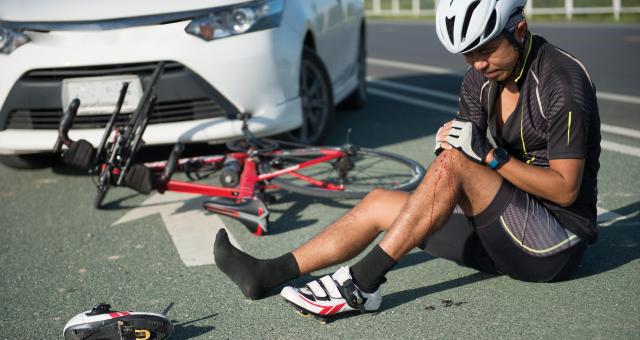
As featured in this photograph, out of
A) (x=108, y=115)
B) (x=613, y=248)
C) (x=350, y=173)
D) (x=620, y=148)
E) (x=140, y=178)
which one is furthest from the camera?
(x=620, y=148)

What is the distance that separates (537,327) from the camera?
3707 millimetres

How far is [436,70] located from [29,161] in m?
6.75

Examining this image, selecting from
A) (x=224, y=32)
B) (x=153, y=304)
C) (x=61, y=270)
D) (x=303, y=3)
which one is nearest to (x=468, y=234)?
(x=153, y=304)

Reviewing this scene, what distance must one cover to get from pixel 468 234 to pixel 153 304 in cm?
146

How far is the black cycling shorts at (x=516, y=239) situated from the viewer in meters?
3.92

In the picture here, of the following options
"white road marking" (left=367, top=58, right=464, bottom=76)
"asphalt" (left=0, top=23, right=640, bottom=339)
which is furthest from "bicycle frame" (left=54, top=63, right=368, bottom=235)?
"white road marking" (left=367, top=58, right=464, bottom=76)

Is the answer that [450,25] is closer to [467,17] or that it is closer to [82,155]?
[467,17]

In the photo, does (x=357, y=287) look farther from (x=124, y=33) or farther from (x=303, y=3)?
(x=303, y=3)

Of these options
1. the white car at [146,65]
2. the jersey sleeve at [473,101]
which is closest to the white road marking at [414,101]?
the white car at [146,65]

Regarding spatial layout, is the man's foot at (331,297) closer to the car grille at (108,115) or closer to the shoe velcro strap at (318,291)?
the shoe velcro strap at (318,291)

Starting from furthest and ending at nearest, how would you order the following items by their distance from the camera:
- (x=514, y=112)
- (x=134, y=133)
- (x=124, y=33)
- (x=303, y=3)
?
1. (x=303, y=3)
2. (x=124, y=33)
3. (x=134, y=133)
4. (x=514, y=112)

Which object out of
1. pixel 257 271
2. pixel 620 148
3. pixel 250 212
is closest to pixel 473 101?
pixel 257 271

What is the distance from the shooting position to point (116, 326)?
3.68 metres

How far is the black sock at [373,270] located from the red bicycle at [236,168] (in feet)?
4.67
